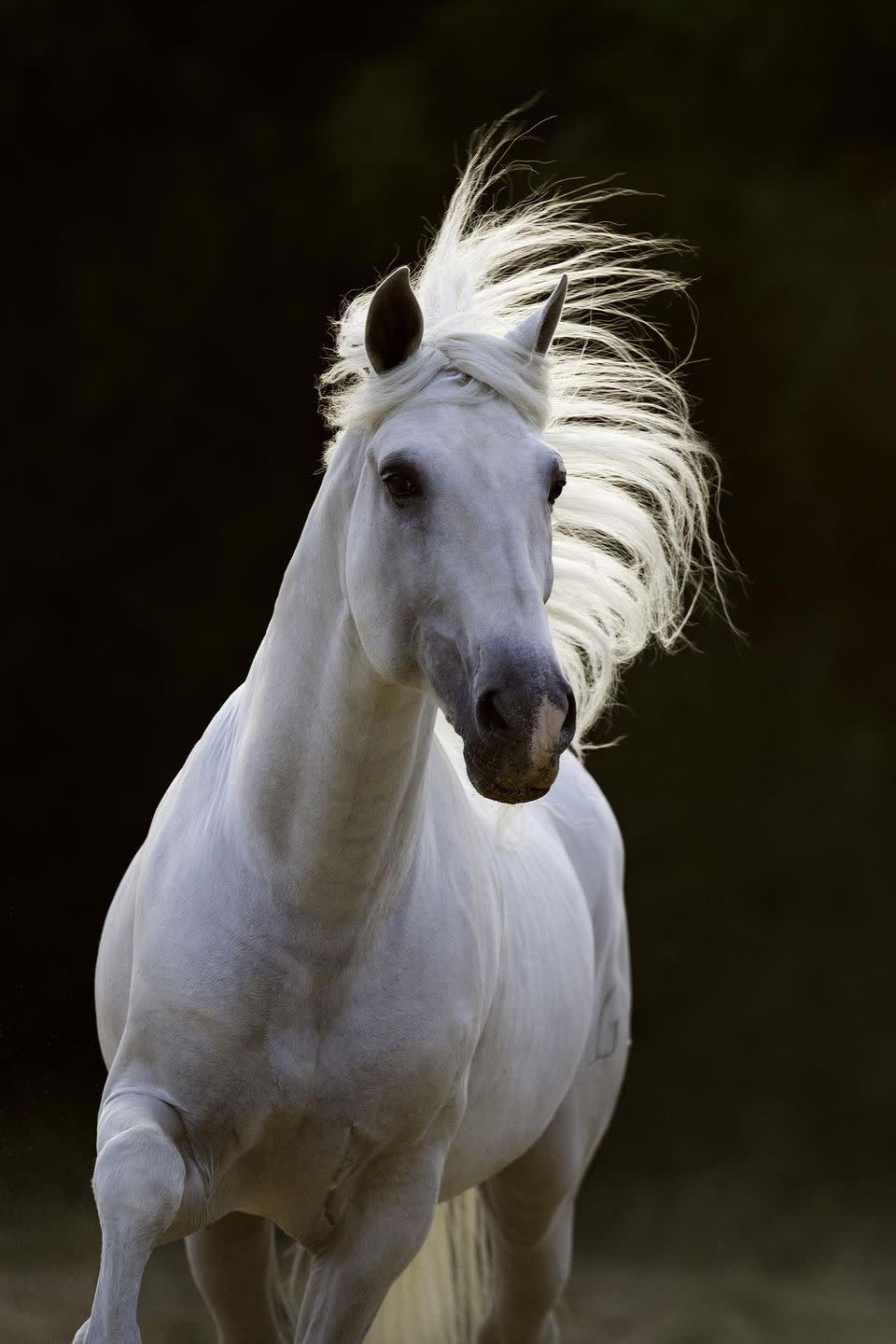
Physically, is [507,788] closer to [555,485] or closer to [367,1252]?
[555,485]

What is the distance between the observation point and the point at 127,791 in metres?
5.41

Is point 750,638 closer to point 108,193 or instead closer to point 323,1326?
point 108,193

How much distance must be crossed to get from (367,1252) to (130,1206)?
0.38 metres

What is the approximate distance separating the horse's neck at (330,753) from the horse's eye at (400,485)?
15cm

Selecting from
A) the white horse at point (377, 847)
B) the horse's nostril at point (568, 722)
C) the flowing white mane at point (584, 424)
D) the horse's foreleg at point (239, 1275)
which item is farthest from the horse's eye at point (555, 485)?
the horse's foreleg at point (239, 1275)

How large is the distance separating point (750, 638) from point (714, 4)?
200cm

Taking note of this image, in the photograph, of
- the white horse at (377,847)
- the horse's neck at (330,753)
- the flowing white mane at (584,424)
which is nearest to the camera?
the white horse at (377,847)

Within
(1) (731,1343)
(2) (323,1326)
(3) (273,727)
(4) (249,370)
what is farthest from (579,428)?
(1) (731,1343)

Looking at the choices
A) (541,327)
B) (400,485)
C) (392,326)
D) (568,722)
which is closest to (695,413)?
(541,327)

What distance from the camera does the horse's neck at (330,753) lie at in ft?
6.45

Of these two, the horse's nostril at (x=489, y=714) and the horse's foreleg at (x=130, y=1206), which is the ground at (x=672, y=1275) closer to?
the horse's foreleg at (x=130, y=1206)

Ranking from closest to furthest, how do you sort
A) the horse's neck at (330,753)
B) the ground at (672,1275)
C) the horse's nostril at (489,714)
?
1. the horse's nostril at (489,714)
2. the horse's neck at (330,753)
3. the ground at (672,1275)

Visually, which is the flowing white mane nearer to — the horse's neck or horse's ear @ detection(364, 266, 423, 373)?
horse's ear @ detection(364, 266, 423, 373)

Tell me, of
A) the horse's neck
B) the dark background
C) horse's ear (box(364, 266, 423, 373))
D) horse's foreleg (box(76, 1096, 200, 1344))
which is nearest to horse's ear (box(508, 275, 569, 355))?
horse's ear (box(364, 266, 423, 373))
